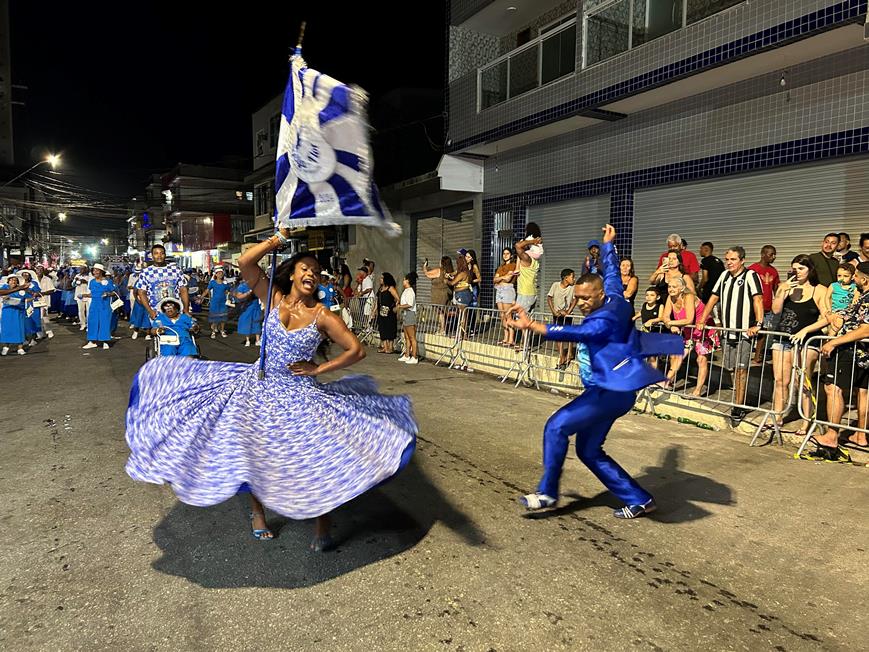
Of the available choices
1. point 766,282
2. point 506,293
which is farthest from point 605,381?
point 506,293

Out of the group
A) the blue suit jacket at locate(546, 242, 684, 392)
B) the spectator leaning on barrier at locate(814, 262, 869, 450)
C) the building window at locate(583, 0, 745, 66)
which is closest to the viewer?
the blue suit jacket at locate(546, 242, 684, 392)

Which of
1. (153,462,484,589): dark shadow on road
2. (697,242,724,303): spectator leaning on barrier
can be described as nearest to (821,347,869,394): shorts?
(697,242,724,303): spectator leaning on barrier

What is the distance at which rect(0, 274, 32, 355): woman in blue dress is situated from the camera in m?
12.8

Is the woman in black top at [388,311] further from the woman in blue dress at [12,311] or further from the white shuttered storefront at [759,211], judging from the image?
the woman in blue dress at [12,311]

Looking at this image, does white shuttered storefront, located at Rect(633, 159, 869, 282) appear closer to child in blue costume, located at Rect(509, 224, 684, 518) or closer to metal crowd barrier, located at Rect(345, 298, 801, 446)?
metal crowd barrier, located at Rect(345, 298, 801, 446)

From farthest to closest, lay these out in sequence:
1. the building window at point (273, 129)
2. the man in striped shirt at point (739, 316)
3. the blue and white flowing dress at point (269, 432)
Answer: the building window at point (273, 129)
the man in striped shirt at point (739, 316)
the blue and white flowing dress at point (269, 432)

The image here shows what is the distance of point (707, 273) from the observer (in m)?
9.14

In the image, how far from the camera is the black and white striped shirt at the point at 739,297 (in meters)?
7.11

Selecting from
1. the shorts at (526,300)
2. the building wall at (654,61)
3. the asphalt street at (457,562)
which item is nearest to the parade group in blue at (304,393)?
the asphalt street at (457,562)

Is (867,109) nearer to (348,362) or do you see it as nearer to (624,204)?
(624,204)

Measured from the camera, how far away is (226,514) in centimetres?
445

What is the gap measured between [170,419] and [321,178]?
5.50 feet

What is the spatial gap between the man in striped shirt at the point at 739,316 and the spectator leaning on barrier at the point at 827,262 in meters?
0.88

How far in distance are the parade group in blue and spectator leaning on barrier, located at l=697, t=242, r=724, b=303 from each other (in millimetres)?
5564
